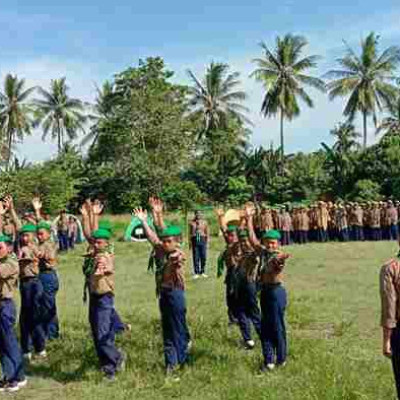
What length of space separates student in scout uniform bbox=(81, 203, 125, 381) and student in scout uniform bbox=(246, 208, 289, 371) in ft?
5.63

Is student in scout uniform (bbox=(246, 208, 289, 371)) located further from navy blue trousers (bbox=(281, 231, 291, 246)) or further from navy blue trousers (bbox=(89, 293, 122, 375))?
navy blue trousers (bbox=(281, 231, 291, 246))

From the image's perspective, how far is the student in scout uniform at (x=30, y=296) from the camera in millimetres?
9125

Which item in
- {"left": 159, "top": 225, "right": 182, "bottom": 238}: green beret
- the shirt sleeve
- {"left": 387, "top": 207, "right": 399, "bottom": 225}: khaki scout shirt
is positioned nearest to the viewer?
the shirt sleeve

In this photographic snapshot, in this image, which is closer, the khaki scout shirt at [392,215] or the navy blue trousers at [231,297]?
the navy blue trousers at [231,297]

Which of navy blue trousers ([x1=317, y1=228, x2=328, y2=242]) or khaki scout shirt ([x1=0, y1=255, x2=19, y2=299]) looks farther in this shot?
navy blue trousers ([x1=317, y1=228, x2=328, y2=242])

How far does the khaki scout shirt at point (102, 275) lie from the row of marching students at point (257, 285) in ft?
5.60

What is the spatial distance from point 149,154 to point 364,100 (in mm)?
14230

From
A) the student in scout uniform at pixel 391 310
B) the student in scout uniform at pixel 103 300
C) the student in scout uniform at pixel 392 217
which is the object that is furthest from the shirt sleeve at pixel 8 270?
the student in scout uniform at pixel 392 217

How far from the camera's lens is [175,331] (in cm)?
812

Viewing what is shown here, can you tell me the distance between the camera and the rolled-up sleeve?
5.32 m

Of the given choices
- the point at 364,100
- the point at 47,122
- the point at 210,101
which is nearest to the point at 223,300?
the point at 364,100

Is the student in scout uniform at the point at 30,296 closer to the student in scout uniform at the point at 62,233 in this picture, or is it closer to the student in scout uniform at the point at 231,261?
the student in scout uniform at the point at 231,261

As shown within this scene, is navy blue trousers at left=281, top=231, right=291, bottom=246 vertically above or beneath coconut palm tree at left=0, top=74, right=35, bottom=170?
beneath

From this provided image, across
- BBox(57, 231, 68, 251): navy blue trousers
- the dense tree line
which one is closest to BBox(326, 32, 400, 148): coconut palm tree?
the dense tree line
